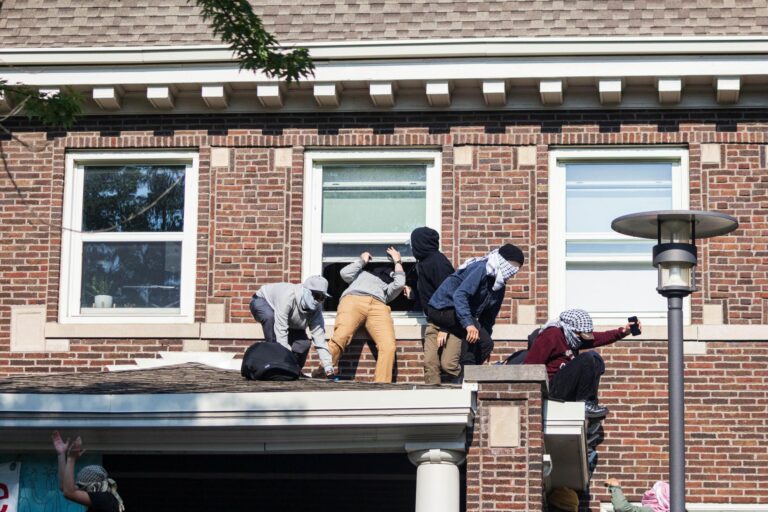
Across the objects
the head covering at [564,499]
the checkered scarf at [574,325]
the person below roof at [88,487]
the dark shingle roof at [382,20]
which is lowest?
the head covering at [564,499]

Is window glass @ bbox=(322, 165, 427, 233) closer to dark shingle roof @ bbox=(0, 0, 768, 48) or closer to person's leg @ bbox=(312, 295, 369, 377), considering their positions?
person's leg @ bbox=(312, 295, 369, 377)

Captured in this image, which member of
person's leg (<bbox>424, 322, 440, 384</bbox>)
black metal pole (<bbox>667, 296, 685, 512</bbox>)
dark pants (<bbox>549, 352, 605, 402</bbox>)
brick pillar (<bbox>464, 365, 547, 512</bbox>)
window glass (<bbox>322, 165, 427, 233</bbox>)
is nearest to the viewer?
black metal pole (<bbox>667, 296, 685, 512</bbox>)

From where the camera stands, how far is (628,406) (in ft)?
48.3

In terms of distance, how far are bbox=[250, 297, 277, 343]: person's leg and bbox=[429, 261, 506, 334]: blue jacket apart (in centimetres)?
150

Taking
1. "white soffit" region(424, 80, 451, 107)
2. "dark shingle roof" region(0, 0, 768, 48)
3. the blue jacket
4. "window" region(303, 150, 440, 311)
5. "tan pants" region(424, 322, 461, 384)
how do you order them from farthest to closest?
"dark shingle roof" region(0, 0, 768, 48) → "window" region(303, 150, 440, 311) → "white soffit" region(424, 80, 451, 107) → "tan pants" region(424, 322, 461, 384) → the blue jacket

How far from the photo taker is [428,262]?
14.1 m

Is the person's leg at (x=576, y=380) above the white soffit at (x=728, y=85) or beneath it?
beneath

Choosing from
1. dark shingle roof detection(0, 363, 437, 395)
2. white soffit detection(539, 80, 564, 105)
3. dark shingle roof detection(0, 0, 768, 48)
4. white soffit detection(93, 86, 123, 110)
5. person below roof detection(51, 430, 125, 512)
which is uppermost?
dark shingle roof detection(0, 0, 768, 48)

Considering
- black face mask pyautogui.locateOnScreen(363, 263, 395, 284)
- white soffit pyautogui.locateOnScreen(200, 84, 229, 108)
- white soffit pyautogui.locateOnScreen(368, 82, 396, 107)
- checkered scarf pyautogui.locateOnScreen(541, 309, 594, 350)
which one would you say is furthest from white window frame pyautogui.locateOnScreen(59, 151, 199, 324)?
checkered scarf pyautogui.locateOnScreen(541, 309, 594, 350)

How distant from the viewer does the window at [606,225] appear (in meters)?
15.2

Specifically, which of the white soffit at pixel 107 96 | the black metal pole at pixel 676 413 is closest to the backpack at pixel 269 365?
the black metal pole at pixel 676 413

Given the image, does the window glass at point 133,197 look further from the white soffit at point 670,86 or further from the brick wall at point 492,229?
the white soffit at point 670,86

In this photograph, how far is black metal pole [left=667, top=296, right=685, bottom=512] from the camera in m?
10.3

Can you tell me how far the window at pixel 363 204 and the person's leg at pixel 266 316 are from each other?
1.29 m
